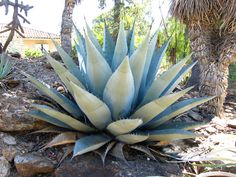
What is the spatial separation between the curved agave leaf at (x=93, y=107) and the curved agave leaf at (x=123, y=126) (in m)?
0.08

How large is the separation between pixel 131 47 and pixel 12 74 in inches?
52.9

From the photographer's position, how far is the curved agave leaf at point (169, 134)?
2.19 m

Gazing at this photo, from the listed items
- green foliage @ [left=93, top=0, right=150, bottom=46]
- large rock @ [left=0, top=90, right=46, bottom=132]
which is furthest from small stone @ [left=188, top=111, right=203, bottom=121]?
green foliage @ [left=93, top=0, right=150, bottom=46]

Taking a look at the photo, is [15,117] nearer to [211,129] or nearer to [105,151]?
[105,151]

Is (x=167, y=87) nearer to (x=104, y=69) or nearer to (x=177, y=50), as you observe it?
(x=104, y=69)

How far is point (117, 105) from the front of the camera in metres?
2.28

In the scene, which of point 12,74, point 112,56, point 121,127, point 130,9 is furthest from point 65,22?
point 130,9

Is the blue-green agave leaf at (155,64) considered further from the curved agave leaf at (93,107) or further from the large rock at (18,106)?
the large rock at (18,106)


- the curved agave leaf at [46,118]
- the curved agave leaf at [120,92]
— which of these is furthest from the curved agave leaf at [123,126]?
the curved agave leaf at [46,118]

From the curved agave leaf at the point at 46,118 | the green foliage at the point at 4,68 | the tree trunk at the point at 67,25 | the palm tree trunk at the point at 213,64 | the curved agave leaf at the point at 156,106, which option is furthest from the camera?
the tree trunk at the point at 67,25

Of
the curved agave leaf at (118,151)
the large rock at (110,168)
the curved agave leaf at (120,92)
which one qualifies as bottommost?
the large rock at (110,168)

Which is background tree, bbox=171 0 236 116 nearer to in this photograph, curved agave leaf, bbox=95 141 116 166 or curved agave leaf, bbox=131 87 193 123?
curved agave leaf, bbox=131 87 193 123

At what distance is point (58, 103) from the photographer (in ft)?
8.14

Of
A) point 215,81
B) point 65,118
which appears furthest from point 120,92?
point 215,81
